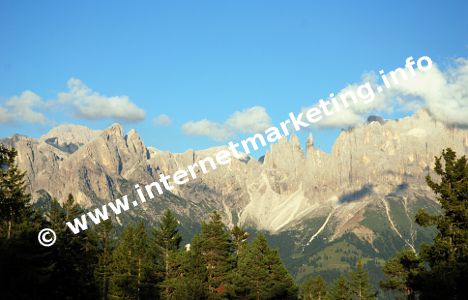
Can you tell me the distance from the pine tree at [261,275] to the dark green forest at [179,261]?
0.38ft

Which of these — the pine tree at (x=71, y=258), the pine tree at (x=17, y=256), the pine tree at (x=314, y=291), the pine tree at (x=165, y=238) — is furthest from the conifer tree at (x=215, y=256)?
the pine tree at (x=314, y=291)

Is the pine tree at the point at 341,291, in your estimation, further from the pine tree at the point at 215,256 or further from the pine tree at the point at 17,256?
the pine tree at the point at 17,256

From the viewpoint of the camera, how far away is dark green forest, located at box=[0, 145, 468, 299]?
47312mm

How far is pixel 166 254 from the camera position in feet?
270

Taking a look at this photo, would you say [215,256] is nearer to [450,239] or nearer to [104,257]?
[104,257]

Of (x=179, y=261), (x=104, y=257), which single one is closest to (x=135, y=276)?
(x=179, y=261)

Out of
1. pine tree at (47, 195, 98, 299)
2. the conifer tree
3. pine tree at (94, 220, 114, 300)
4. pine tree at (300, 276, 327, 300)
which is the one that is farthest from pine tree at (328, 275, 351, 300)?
the conifer tree

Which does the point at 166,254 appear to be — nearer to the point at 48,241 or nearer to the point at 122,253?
the point at 122,253

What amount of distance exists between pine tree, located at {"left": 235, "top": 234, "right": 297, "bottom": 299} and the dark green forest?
0.38ft

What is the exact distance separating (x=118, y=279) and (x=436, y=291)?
43273mm

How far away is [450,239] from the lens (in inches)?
1869

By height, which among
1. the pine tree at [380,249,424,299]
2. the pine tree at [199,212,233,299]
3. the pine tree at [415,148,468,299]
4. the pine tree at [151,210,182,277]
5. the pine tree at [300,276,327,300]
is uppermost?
the pine tree at [151,210,182,277]

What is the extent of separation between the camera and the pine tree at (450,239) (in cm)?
4550

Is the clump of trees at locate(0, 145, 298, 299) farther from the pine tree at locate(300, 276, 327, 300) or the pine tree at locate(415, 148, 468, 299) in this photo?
the pine tree at locate(300, 276, 327, 300)
